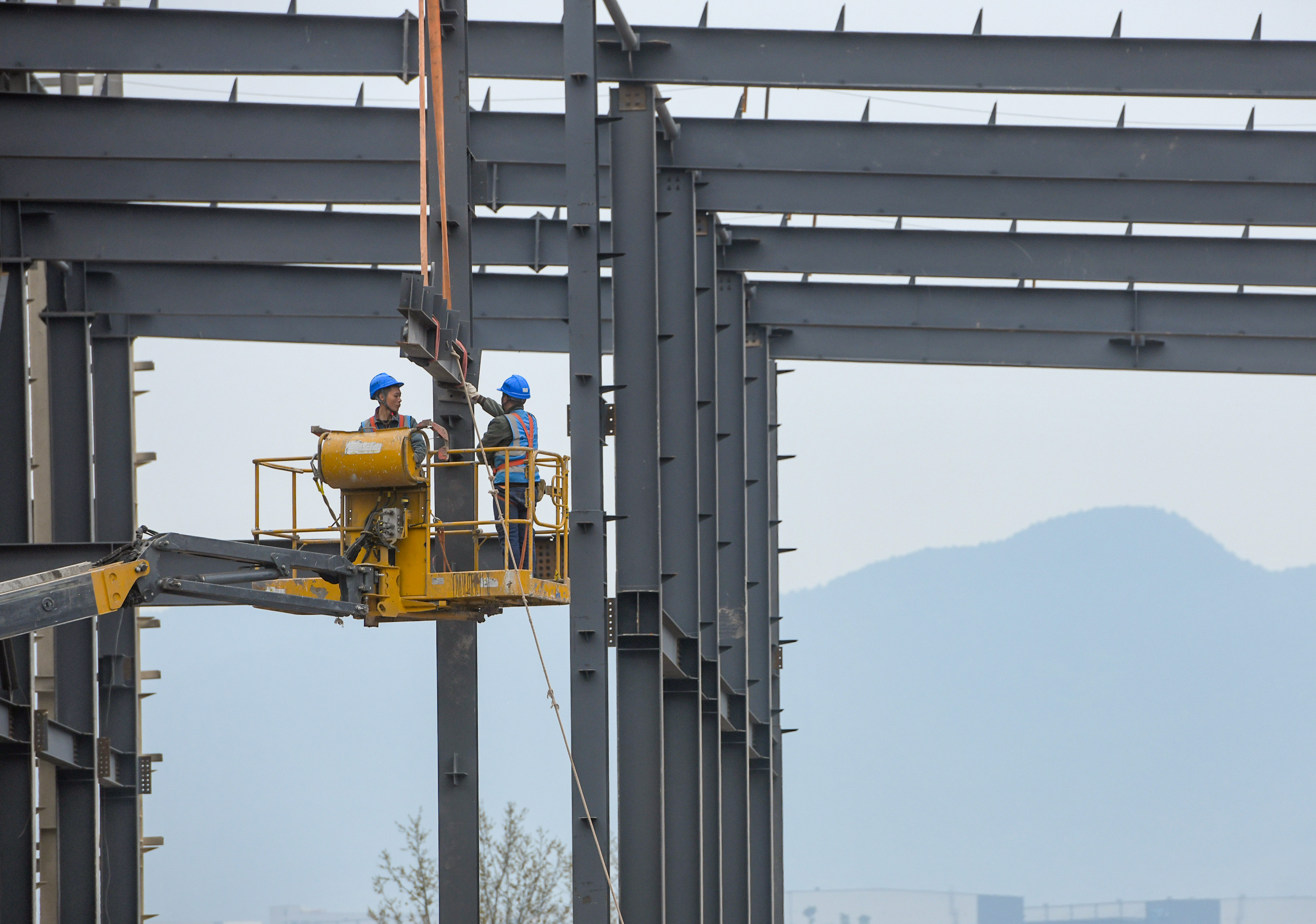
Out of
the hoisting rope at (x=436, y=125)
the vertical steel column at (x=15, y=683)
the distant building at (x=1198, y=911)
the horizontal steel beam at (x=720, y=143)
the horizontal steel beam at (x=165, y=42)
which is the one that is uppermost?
the horizontal steel beam at (x=165, y=42)

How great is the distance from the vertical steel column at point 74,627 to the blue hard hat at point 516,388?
7931 mm

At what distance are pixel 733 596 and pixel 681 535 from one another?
15.6ft

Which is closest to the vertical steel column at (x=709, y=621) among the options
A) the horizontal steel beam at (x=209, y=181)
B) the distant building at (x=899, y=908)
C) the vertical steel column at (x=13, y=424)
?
the horizontal steel beam at (x=209, y=181)

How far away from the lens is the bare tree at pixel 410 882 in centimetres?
4231

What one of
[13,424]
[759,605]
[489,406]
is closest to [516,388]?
[489,406]

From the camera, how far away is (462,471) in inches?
547

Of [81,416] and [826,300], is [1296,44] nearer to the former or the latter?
[826,300]

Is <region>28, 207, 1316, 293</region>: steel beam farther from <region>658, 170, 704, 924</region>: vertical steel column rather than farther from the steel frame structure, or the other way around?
<region>658, 170, 704, 924</region>: vertical steel column

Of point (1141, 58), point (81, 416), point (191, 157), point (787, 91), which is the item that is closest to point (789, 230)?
point (787, 91)

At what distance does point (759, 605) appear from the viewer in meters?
23.6

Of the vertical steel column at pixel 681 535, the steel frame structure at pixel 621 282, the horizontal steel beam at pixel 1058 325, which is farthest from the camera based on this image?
the horizontal steel beam at pixel 1058 325

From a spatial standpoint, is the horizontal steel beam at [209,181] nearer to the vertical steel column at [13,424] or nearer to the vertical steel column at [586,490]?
the vertical steel column at [13,424]

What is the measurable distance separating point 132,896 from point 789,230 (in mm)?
11626

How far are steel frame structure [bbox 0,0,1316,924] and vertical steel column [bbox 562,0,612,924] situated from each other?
0.03m
